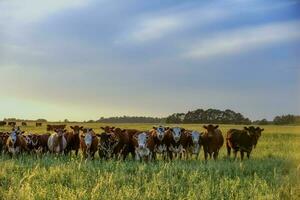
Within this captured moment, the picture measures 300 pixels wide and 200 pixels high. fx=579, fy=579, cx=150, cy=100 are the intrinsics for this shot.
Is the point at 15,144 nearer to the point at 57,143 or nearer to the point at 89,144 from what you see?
the point at 57,143

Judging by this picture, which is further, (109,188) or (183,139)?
(183,139)

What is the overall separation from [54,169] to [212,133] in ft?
38.5

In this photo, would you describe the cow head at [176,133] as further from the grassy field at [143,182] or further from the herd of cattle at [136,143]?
the grassy field at [143,182]

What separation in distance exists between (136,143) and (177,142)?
2.11 m

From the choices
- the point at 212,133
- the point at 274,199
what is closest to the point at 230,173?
the point at 274,199

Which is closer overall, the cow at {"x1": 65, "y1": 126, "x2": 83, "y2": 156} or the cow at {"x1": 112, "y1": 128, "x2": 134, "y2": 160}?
the cow at {"x1": 112, "y1": 128, "x2": 134, "y2": 160}

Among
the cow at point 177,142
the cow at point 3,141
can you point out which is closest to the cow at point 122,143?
the cow at point 177,142

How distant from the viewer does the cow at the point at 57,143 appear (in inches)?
1030

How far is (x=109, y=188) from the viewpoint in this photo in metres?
12.0

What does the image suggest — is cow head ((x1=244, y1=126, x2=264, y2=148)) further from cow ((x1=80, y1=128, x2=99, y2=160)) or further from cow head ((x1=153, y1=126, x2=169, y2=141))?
cow ((x1=80, y1=128, x2=99, y2=160))

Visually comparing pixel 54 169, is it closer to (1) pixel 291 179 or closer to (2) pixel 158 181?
(2) pixel 158 181

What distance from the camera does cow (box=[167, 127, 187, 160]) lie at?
23.7 m

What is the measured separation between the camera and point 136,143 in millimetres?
22766

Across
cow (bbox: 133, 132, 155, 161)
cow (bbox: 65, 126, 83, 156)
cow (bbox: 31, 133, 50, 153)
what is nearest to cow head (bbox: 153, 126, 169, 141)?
cow (bbox: 133, 132, 155, 161)
